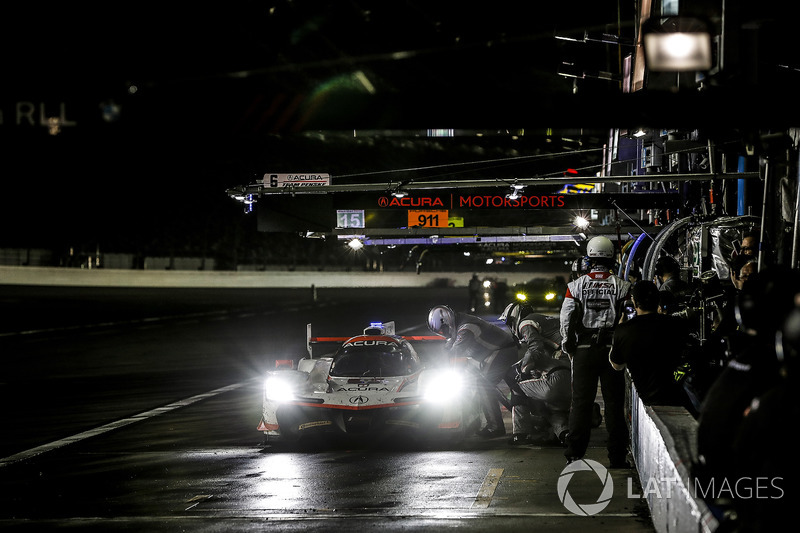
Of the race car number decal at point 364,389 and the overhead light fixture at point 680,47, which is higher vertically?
the overhead light fixture at point 680,47

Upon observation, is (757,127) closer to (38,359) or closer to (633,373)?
(633,373)

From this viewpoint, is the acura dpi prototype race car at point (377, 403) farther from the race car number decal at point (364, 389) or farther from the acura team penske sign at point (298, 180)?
the acura team penske sign at point (298, 180)

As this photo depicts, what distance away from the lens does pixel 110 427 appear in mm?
12227

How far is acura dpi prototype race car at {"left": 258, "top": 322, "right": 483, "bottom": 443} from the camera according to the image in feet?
34.3

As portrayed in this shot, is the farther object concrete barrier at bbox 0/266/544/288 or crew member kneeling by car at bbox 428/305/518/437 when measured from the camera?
concrete barrier at bbox 0/266/544/288

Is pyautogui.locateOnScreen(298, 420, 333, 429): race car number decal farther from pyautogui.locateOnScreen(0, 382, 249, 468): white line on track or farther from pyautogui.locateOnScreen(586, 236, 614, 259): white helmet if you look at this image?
pyautogui.locateOnScreen(586, 236, 614, 259): white helmet

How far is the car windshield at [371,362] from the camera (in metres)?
11.4

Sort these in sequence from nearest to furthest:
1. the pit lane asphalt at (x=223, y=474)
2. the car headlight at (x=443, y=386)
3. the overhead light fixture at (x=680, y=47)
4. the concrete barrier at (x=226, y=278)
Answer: the pit lane asphalt at (x=223, y=474) → the overhead light fixture at (x=680, y=47) → the car headlight at (x=443, y=386) → the concrete barrier at (x=226, y=278)

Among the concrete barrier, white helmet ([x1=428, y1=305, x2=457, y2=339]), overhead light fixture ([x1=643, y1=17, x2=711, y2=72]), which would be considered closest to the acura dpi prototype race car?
white helmet ([x1=428, y1=305, x2=457, y2=339])

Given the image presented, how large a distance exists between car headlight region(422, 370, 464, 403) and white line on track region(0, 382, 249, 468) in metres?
4.03

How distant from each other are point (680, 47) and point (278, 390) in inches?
217

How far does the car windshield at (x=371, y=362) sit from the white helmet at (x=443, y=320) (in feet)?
2.73

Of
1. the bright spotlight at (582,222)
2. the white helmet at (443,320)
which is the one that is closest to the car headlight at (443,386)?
the white helmet at (443,320)

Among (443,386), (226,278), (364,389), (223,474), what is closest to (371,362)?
(364,389)
